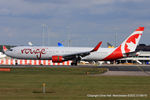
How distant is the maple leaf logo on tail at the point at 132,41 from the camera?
73.0 meters

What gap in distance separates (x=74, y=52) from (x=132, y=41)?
45.1 ft

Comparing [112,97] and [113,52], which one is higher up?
[113,52]

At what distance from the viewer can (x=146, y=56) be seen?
139 meters

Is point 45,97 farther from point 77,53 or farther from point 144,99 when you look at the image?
point 77,53

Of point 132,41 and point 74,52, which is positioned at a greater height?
point 132,41

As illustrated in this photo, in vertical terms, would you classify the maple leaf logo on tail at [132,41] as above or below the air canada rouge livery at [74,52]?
above

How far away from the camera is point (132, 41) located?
73.4 meters

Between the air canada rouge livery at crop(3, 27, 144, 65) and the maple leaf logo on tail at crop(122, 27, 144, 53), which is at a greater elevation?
the maple leaf logo on tail at crop(122, 27, 144, 53)

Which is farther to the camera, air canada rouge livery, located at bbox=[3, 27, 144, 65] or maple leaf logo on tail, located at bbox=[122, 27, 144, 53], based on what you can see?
maple leaf logo on tail, located at bbox=[122, 27, 144, 53]

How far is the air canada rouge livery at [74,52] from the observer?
6986 cm

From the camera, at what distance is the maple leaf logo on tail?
73000 millimetres

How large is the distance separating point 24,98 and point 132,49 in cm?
5516

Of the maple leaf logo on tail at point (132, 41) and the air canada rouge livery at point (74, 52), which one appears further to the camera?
the maple leaf logo on tail at point (132, 41)

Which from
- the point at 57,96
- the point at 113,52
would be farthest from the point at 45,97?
the point at 113,52
